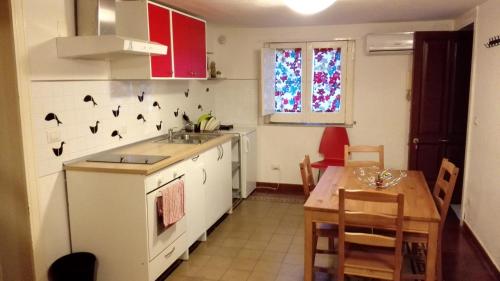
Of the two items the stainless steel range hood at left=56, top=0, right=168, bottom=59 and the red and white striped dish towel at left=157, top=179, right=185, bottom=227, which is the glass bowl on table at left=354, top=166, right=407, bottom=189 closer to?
the red and white striped dish towel at left=157, top=179, right=185, bottom=227

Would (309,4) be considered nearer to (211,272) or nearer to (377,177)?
(377,177)

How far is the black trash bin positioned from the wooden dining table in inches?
56.6

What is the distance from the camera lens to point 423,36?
14.8 feet

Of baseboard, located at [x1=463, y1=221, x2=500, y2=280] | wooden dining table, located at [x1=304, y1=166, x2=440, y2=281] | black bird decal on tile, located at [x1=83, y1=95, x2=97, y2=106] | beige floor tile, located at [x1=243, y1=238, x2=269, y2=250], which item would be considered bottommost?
beige floor tile, located at [x1=243, y1=238, x2=269, y2=250]

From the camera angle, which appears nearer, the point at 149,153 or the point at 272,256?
the point at 149,153

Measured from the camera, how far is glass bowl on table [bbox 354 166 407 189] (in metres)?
2.99

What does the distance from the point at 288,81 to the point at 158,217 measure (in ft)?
9.75

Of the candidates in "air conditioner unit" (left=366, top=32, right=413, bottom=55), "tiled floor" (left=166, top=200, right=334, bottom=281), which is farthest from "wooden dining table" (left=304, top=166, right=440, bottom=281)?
"air conditioner unit" (left=366, top=32, right=413, bottom=55)

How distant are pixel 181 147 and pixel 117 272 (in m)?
1.16

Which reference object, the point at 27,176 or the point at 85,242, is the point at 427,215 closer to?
the point at 85,242

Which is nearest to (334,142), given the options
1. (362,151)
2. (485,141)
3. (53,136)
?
(362,151)

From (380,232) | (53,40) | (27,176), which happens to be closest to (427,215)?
(380,232)

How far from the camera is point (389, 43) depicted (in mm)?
4648

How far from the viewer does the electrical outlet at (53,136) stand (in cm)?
271
